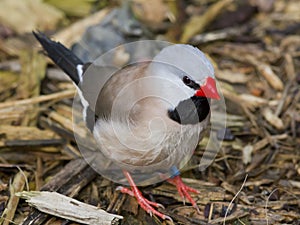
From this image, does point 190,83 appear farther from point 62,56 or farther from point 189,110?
point 62,56

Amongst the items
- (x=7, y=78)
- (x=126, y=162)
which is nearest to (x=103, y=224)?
(x=126, y=162)

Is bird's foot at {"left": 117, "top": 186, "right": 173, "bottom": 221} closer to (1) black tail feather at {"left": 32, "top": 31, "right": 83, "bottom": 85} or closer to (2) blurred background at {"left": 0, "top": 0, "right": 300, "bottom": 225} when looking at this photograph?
(2) blurred background at {"left": 0, "top": 0, "right": 300, "bottom": 225}

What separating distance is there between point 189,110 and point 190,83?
191mm

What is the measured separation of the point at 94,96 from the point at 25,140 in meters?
0.84

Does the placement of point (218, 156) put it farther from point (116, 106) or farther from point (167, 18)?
point (167, 18)

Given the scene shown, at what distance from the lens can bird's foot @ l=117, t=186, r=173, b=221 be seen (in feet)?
12.3

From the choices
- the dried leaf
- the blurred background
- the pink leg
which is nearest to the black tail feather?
the blurred background

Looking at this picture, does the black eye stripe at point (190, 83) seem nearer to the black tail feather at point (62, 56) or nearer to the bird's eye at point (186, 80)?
the bird's eye at point (186, 80)

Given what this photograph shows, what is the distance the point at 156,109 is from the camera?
351cm

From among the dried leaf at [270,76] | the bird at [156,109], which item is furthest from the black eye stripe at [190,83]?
Answer: the dried leaf at [270,76]

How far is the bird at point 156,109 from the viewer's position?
3443 mm

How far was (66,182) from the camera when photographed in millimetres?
3949

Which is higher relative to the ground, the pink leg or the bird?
the bird

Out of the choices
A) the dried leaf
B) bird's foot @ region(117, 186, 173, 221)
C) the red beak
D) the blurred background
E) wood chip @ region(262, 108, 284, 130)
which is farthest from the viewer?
the dried leaf
